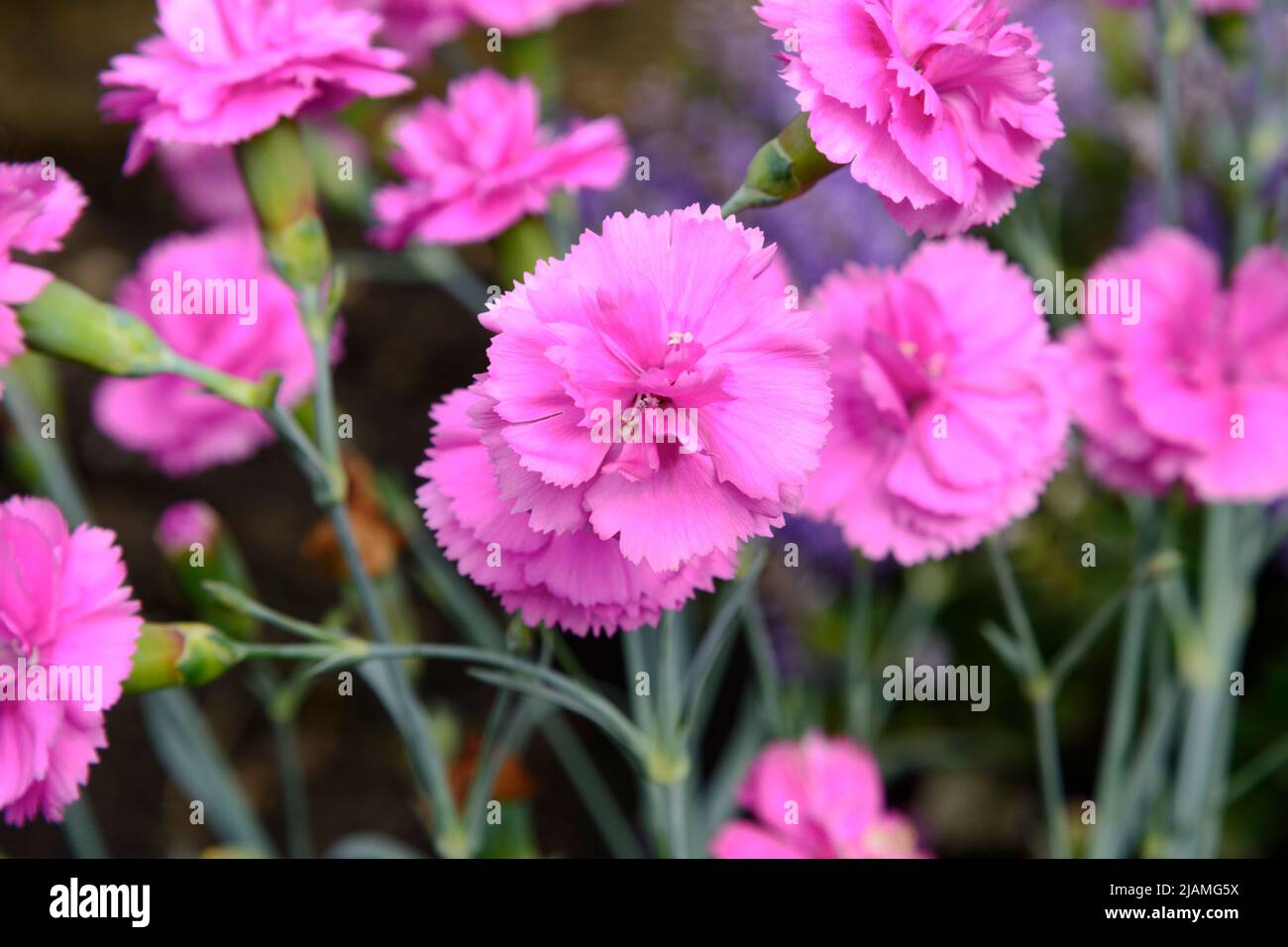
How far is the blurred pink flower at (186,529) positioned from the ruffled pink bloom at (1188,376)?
460 millimetres

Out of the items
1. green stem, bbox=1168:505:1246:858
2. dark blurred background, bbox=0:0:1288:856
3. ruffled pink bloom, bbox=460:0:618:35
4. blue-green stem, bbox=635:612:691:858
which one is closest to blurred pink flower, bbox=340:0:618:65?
ruffled pink bloom, bbox=460:0:618:35

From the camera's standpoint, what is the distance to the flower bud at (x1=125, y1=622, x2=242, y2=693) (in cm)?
41

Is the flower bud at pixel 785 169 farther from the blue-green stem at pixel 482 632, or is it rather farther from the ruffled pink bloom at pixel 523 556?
the blue-green stem at pixel 482 632

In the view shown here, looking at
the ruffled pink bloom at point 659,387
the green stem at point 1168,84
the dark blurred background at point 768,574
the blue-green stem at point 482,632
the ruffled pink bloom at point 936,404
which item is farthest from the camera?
the dark blurred background at point 768,574

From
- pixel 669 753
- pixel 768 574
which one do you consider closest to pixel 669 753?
pixel 669 753

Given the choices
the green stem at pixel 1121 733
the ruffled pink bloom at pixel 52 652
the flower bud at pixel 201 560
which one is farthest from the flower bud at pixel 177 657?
the green stem at pixel 1121 733

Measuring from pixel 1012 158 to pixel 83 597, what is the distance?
359 millimetres

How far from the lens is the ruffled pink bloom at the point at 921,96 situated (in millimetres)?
346

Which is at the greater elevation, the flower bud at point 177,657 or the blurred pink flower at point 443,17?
the blurred pink flower at point 443,17

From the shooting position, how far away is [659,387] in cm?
33

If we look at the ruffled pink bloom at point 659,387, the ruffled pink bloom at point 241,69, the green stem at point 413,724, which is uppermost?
the ruffled pink bloom at point 241,69

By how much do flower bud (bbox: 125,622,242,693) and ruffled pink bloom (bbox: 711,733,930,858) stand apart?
292 mm

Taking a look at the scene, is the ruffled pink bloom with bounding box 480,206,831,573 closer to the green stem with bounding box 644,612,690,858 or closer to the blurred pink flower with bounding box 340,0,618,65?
the green stem with bounding box 644,612,690,858
